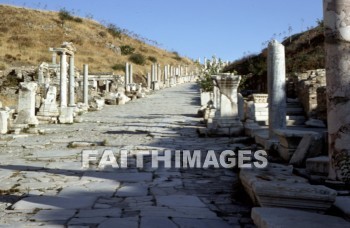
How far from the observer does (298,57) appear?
2712cm

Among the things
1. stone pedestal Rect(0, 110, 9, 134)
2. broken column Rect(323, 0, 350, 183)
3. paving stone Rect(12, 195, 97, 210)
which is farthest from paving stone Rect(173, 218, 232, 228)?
stone pedestal Rect(0, 110, 9, 134)

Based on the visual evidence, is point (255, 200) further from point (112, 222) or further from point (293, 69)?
point (293, 69)

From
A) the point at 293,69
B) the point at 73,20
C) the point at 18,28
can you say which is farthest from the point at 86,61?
the point at 293,69

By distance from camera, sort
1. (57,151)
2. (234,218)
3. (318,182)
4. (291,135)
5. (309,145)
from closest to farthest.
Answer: (234,218) → (318,182) → (309,145) → (291,135) → (57,151)

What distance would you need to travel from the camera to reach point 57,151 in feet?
30.7

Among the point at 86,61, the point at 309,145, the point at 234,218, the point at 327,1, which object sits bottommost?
the point at 234,218

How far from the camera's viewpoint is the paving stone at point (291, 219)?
3363 mm

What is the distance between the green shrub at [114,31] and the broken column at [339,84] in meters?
69.4

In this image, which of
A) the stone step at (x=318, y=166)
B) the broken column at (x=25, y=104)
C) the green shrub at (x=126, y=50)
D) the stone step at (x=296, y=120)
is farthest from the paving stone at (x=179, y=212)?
the green shrub at (x=126, y=50)

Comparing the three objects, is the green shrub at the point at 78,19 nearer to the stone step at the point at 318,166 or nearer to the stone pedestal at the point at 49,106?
the stone pedestal at the point at 49,106

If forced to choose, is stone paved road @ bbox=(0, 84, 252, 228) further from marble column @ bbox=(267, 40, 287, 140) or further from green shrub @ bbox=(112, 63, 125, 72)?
green shrub @ bbox=(112, 63, 125, 72)

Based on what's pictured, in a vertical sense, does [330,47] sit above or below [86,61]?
below

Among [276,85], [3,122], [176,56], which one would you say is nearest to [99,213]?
[276,85]

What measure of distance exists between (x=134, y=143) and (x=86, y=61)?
141ft
